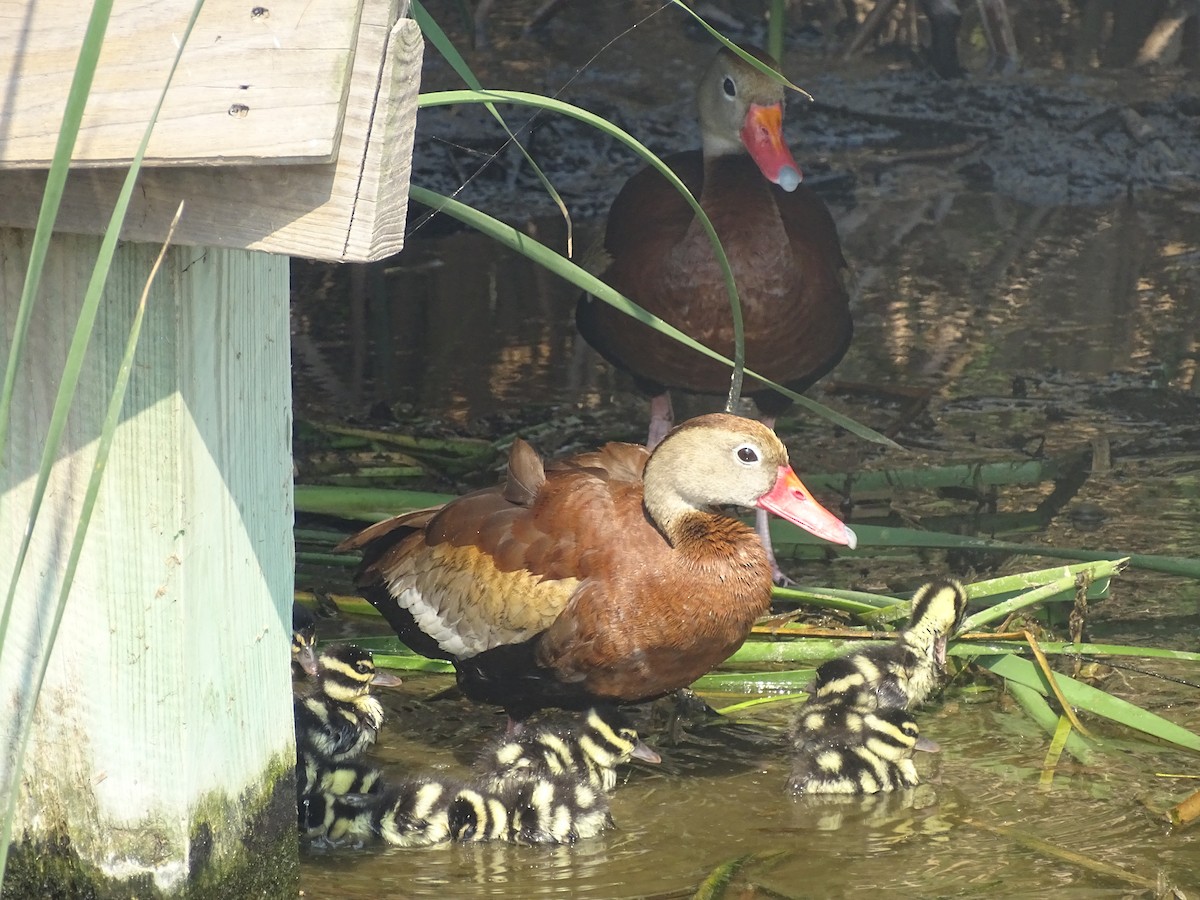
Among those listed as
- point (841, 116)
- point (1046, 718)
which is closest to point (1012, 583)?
point (1046, 718)

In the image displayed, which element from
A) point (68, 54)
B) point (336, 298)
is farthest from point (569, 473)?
point (336, 298)

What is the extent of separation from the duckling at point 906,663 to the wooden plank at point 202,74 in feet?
7.03

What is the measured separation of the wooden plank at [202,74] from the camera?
2.21m

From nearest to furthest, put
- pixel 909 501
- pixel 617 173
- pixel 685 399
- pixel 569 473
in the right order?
pixel 569 473, pixel 909 501, pixel 685 399, pixel 617 173

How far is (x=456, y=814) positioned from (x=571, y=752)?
319 millimetres

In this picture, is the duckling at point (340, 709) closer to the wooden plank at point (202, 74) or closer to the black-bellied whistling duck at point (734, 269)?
the black-bellied whistling duck at point (734, 269)

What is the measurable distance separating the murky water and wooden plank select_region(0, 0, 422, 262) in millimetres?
1442

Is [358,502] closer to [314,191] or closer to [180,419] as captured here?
[180,419]

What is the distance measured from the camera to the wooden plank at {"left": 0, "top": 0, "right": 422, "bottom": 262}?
226cm

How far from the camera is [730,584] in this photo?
377 cm

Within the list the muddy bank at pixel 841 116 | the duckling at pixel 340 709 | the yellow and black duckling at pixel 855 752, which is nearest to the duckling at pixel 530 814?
the duckling at pixel 340 709

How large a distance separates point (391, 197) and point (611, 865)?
1.63m

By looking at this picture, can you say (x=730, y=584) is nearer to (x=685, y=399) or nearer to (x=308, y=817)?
(x=308, y=817)

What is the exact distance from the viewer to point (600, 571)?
383 cm
